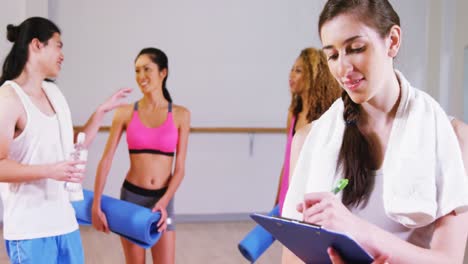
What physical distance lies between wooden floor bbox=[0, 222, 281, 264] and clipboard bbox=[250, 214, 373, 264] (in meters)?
3.72

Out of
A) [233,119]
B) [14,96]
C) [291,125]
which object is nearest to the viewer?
[14,96]

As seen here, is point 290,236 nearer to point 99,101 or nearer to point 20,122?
point 20,122

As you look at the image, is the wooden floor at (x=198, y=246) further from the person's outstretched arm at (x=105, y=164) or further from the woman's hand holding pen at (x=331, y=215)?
the woman's hand holding pen at (x=331, y=215)

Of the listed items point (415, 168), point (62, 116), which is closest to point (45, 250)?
point (62, 116)

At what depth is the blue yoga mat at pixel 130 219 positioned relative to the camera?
9.08ft

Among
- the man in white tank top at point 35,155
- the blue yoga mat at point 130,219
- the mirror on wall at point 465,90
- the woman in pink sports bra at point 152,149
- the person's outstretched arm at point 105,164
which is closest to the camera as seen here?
the man in white tank top at point 35,155

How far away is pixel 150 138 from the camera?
3.20 meters

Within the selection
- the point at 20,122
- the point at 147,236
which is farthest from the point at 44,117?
the point at 147,236

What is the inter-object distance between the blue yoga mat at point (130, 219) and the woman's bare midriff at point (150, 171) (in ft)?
0.88

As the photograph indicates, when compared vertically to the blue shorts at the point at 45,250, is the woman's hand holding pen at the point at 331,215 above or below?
above

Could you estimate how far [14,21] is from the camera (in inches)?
250

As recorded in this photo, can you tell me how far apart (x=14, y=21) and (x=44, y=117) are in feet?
14.7

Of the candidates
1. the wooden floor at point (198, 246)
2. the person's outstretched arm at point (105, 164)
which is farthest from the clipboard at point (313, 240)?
the wooden floor at point (198, 246)

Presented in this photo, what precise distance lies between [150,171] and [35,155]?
0.95 meters
